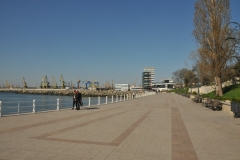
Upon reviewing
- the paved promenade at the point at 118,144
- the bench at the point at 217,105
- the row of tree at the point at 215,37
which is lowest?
the paved promenade at the point at 118,144

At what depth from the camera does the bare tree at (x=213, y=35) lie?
28203 mm

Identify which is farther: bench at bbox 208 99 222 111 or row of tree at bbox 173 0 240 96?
row of tree at bbox 173 0 240 96

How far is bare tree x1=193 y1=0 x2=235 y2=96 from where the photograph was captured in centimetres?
2820

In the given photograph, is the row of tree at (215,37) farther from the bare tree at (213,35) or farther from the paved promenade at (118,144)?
the paved promenade at (118,144)

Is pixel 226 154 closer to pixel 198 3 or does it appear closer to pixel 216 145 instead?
pixel 216 145

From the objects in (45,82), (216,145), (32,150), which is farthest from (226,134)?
(45,82)

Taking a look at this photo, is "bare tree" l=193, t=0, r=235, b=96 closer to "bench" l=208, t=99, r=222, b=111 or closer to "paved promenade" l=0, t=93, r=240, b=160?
"bench" l=208, t=99, r=222, b=111

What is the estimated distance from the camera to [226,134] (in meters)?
8.88

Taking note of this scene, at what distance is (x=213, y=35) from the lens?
93.2 ft

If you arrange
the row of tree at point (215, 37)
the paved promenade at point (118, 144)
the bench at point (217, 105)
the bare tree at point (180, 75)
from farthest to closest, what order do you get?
1. the bare tree at point (180, 75)
2. the row of tree at point (215, 37)
3. the bench at point (217, 105)
4. the paved promenade at point (118, 144)

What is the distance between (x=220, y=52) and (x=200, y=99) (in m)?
6.61

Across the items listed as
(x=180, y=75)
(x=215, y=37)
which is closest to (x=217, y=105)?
(x=215, y=37)

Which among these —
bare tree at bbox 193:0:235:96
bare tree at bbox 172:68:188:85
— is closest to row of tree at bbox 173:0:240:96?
bare tree at bbox 193:0:235:96

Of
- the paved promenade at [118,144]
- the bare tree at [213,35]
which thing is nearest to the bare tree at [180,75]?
the bare tree at [213,35]
